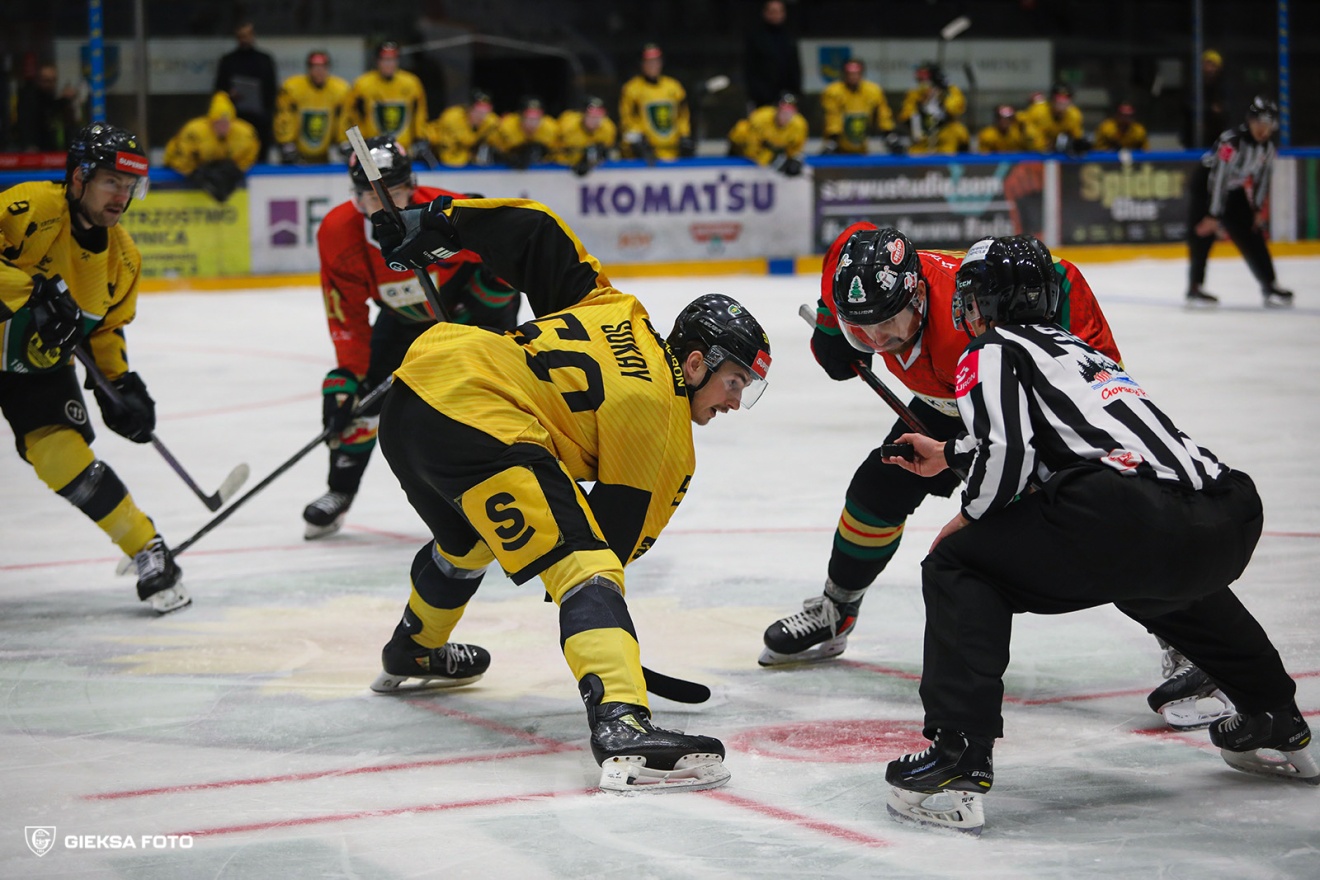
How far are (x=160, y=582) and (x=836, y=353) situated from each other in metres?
2.01

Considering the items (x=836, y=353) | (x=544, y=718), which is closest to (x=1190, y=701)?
(x=836, y=353)

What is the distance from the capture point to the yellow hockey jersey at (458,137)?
15.1 m

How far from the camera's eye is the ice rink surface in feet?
8.75

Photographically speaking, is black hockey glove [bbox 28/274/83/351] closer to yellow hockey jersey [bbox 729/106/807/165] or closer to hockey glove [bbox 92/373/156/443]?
hockey glove [bbox 92/373/156/443]

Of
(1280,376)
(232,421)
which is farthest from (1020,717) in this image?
(1280,376)

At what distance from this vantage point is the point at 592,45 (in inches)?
692

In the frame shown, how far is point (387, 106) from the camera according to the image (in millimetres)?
14734

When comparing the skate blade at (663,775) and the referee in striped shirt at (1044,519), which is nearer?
the referee in striped shirt at (1044,519)

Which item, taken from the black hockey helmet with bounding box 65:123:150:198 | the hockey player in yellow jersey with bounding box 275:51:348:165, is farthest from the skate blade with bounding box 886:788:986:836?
the hockey player in yellow jersey with bounding box 275:51:348:165

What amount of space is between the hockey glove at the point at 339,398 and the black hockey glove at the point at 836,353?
84.2 inches

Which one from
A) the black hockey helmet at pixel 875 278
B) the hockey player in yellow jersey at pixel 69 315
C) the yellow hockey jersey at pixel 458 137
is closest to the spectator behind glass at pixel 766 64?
the yellow hockey jersey at pixel 458 137

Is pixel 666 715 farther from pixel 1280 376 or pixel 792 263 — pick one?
pixel 792 263

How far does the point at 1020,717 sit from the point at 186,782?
5.69ft

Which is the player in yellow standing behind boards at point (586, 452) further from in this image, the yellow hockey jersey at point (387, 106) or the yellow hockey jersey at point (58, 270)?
the yellow hockey jersey at point (387, 106)
